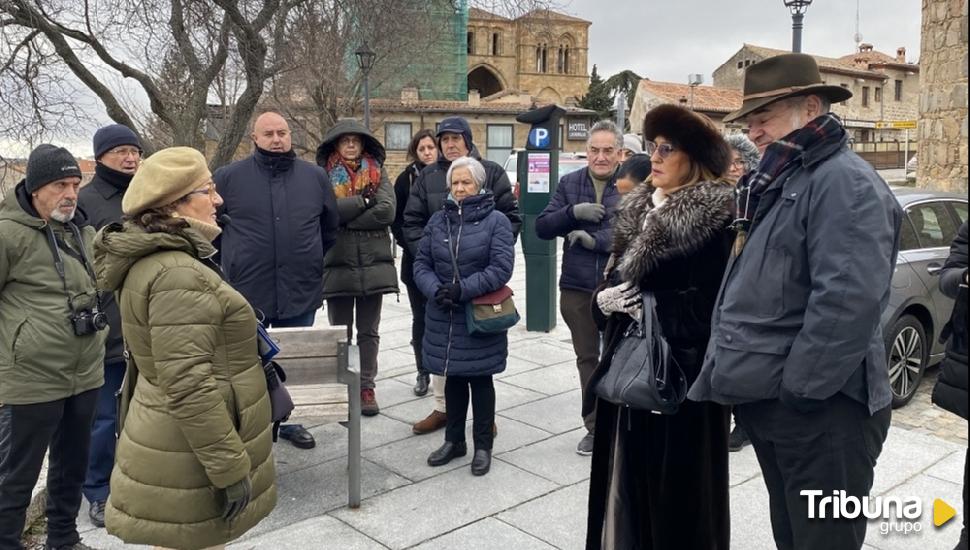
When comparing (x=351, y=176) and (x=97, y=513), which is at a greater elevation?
(x=351, y=176)

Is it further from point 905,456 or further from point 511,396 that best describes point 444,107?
point 905,456

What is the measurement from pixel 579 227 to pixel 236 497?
2838 millimetres

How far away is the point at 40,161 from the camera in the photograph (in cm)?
353

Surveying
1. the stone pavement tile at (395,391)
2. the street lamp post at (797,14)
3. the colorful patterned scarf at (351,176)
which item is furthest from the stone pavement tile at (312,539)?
the street lamp post at (797,14)

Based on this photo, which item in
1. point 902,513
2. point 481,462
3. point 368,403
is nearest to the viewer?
point 902,513

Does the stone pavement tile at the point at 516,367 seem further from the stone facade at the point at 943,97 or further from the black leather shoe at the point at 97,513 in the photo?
the stone facade at the point at 943,97

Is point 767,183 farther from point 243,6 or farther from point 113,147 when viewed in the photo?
point 243,6

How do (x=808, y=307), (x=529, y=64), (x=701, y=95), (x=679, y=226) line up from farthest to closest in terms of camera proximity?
(x=529, y=64) < (x=701, y=95) < (x=679, y=226) < (x=808, y=307)

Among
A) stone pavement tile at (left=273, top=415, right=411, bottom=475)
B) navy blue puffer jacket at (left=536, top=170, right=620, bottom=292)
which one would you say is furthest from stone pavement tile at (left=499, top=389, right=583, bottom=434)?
navy blue puffer jacket at (left=536, top=170, right=620, bottom=292)

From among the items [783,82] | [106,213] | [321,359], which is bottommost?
[321,359]

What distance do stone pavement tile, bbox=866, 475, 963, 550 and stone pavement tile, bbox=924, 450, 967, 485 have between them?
2.8 inches

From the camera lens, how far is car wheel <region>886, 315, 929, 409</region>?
5977 mm

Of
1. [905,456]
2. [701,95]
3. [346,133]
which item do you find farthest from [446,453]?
[701,95]

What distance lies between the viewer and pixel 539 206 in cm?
868
